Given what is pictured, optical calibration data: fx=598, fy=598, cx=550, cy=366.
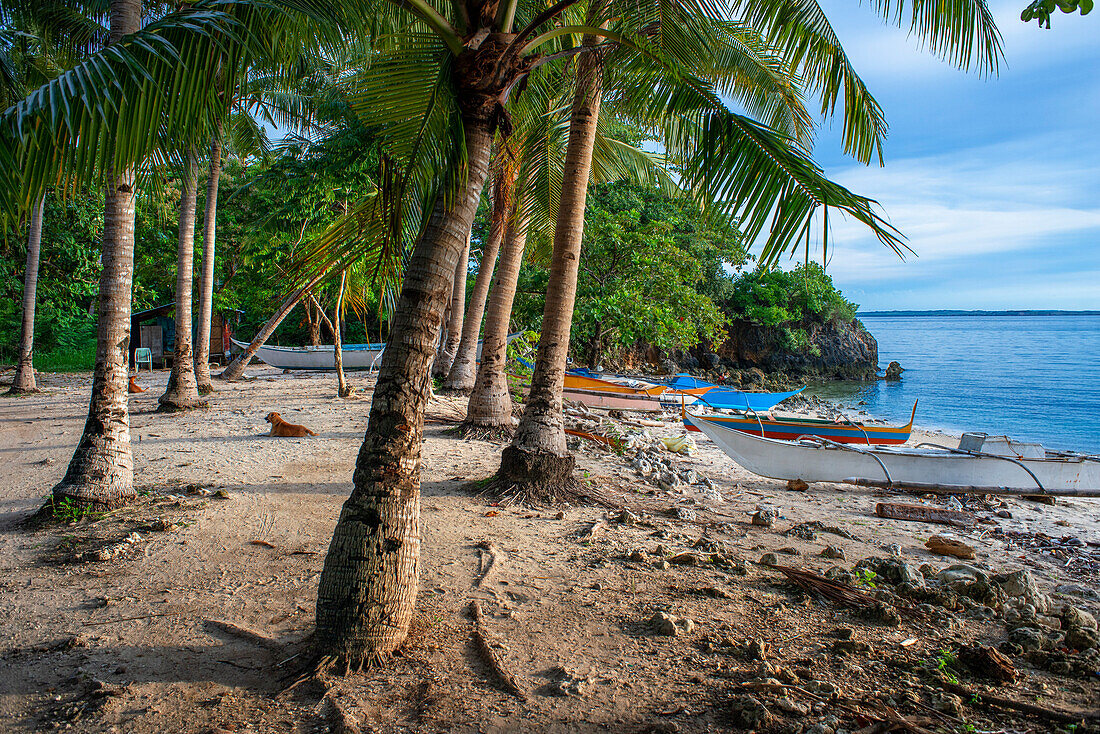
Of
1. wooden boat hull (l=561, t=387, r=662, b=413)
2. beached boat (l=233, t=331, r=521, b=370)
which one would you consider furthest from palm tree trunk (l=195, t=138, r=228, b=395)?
wooden boat hull (l=561, t=387, r=662, b=413)

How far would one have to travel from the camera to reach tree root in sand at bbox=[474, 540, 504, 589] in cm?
453

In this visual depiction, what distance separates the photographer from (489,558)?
A: 4.97 m

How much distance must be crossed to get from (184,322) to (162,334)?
16.2 metres

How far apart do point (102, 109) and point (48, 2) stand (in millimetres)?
10714

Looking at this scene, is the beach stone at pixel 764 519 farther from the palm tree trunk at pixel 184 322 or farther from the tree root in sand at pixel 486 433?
the palm tree trunk at pixel 184 322

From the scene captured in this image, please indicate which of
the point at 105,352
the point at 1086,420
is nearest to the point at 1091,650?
the point at 105,352

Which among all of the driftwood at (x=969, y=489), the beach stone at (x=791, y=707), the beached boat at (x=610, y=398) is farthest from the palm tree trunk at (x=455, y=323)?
the beach stone at (x=791, y=707)

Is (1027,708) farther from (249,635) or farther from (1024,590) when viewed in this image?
(249,635)

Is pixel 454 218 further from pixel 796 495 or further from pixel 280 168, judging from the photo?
pixel 280 168

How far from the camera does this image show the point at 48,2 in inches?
401

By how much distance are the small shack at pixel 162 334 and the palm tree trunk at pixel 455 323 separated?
11839 mm

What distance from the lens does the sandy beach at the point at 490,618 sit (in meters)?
2.97

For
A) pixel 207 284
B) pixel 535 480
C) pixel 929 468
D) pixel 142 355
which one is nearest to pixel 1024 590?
pixel 535 480

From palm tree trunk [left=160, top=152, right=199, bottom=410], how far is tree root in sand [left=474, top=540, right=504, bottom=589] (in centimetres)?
855
